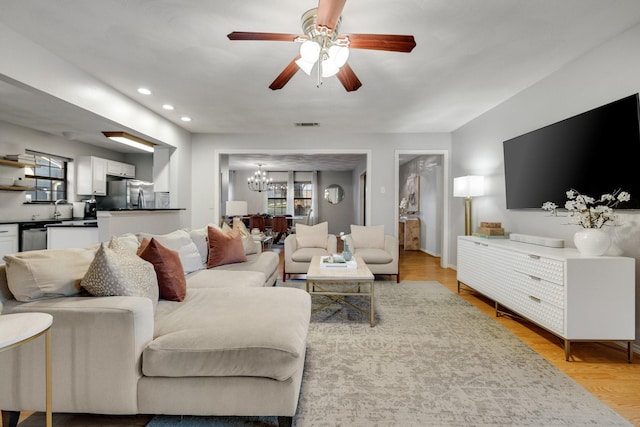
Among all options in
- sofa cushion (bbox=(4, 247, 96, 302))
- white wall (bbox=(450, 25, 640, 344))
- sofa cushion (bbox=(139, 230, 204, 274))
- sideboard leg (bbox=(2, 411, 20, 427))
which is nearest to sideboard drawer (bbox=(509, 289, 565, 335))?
white wall (bbox=(450, 25, 640, 344))

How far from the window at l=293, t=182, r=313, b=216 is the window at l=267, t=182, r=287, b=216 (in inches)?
16.7

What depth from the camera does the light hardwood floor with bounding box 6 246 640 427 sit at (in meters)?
1.47

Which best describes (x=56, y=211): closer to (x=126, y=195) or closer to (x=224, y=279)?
(x=126, y=195)

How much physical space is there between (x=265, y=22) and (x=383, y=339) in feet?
8.66

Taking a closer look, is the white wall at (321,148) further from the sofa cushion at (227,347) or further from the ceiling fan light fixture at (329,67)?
the sofa cushion at (227,347)

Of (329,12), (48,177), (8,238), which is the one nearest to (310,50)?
(329,12)

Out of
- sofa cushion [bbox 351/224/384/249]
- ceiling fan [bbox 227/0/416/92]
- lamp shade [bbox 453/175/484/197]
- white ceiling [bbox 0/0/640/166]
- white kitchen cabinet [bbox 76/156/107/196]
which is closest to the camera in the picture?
ceiling fan [bbox 227/0/416/92]

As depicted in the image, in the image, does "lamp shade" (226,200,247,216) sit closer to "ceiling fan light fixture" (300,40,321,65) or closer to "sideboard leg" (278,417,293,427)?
"ceiling fan light fixture" (300,40,321,65)

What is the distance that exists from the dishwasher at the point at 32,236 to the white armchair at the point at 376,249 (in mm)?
4717

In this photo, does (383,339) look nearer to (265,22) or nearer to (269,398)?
(269,398)

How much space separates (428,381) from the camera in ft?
5.96

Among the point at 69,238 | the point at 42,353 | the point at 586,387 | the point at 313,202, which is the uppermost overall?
the point at 313,202

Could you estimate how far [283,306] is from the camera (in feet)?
5.74

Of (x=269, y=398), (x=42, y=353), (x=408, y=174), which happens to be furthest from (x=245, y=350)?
(x=408, y=174)
